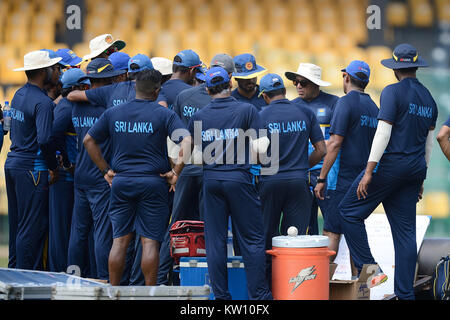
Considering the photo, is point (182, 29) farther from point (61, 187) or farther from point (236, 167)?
point (236, 167)

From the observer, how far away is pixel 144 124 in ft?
20.4

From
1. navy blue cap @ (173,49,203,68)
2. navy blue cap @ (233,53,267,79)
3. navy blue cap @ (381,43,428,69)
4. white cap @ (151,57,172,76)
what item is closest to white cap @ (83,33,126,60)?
white cap @ (151,57,172,76)

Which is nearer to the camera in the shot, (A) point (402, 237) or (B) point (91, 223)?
(A) point (402, 237)

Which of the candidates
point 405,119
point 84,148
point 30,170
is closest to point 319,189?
point 405,119

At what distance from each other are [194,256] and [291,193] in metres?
0.94

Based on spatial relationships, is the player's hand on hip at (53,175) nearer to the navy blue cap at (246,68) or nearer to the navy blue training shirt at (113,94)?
the navy blue training shirt at (113,94)

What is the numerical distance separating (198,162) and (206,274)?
2.88 feet

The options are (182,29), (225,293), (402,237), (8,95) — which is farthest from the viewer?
(182,29)

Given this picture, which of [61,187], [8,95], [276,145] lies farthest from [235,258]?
[8,95]

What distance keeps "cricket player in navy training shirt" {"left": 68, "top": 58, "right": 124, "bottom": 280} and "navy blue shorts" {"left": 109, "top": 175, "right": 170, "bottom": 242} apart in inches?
21.2

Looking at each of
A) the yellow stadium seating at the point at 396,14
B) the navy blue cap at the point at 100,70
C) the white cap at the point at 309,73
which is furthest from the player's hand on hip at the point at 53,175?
the yellow stadium seating at the point at 396,14

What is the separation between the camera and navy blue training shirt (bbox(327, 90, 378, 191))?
23.9ft

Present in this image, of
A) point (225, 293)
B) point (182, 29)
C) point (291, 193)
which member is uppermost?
point (182, 29)

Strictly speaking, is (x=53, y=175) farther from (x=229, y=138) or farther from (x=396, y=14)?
(x=396, y=14)
